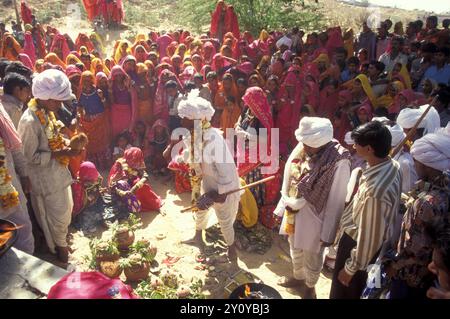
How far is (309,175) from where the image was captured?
3449 millimetres

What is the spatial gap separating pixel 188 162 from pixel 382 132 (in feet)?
7.81

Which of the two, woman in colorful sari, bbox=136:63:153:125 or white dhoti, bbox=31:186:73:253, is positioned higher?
woman in colorful sari, bbox=136:63:153:125

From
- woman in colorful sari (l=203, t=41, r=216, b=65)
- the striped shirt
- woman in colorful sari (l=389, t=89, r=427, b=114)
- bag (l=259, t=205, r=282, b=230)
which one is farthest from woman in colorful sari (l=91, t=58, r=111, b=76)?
the striped shirt

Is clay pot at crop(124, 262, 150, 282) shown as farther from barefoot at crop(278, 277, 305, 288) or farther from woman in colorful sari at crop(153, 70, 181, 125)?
woman in colorful sari at crop(153, 70, 181, 125)

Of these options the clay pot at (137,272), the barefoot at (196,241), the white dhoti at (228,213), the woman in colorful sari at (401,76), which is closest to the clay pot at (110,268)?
the clay pot at (137,272)

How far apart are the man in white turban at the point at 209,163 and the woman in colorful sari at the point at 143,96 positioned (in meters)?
2.90

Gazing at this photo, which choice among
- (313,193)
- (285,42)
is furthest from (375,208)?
(285,42)

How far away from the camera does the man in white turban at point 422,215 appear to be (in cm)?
247

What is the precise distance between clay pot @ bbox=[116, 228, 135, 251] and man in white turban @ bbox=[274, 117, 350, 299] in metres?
1.89

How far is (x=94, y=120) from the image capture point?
6555mm

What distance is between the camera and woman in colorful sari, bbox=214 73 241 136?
21.8 feet

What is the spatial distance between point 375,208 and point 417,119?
6.23 feet

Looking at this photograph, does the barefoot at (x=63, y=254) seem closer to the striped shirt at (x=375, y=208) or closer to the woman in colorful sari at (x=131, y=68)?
the striped shirt at (x=375, y=208)
